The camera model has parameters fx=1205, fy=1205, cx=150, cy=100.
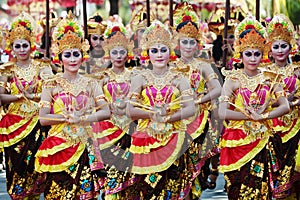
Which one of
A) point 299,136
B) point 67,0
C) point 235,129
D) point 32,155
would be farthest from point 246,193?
point 67,0

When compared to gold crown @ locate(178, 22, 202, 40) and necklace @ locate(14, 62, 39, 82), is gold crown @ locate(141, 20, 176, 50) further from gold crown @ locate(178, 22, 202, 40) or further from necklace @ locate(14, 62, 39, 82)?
necklace @ locate(14, 62, 39, 82)

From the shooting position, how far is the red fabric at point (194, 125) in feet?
36.6

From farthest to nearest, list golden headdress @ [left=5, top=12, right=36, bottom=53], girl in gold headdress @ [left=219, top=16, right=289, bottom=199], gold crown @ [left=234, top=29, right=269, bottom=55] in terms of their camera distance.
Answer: golden headdress @ [left=5, top=12, right=36, bottom=53], gold crown @ [left=234, top=29, right=269, bottom=55], girl in gold headdress @ [left=219, top=16, right=289, bottom=199]

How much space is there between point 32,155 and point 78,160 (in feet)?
6.07

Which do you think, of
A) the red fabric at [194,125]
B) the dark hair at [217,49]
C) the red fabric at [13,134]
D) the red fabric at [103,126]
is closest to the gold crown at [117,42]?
the red fabric at [103,126]

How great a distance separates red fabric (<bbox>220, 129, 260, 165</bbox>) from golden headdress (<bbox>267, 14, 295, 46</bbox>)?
1.27m

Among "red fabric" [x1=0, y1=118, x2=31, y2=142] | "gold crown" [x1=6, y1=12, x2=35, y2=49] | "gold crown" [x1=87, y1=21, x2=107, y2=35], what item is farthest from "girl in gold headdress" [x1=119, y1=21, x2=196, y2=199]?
"gold crown" [x1=87, y1=21, x2=107, y2=35]

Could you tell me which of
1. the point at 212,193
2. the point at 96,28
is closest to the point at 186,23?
the point at 212,193

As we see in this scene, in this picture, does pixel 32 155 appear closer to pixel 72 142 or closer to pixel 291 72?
pixel 72 142

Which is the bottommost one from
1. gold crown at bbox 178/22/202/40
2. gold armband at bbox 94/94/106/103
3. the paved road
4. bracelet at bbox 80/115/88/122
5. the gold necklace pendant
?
the paved road

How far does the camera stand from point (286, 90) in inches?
435

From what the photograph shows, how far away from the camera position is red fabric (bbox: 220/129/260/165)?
10.0 m

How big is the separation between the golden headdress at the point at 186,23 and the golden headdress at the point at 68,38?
60.3 inches

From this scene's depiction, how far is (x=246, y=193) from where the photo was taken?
33.0ft
